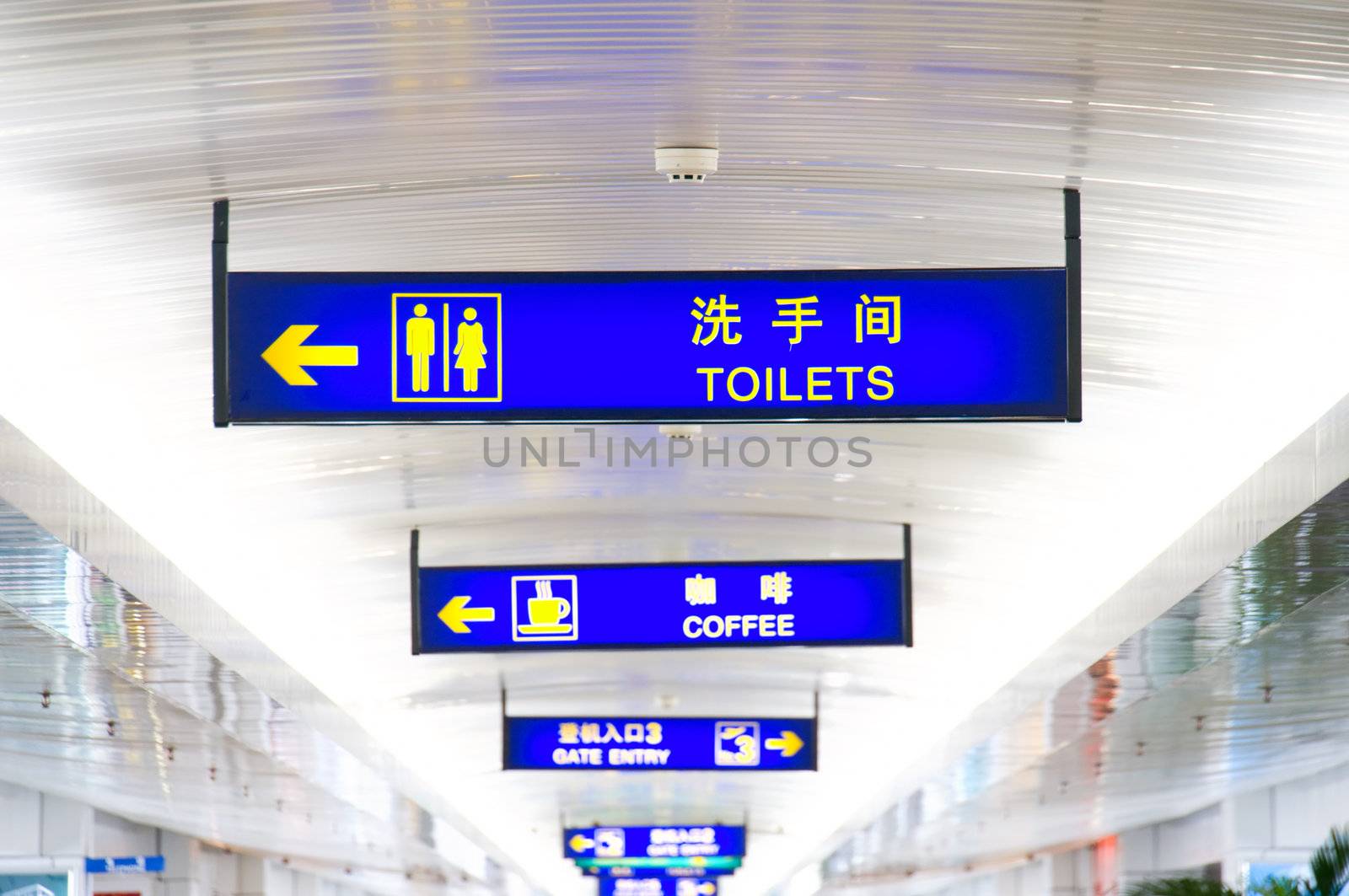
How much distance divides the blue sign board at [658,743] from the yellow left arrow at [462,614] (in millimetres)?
4172

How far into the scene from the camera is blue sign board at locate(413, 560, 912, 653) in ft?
28.9

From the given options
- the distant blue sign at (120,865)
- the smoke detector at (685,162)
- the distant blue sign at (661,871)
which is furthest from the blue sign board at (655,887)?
the smoke detector at (685,162)

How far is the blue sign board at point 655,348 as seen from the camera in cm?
495

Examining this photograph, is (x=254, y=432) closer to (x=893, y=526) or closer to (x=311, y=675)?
(x=893, y=526)

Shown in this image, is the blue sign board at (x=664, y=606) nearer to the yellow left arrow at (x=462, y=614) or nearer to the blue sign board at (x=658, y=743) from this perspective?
the yellow left arrow at (x=462, y=614)

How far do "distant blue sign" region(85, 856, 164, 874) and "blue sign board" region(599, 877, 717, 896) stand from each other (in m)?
8.72

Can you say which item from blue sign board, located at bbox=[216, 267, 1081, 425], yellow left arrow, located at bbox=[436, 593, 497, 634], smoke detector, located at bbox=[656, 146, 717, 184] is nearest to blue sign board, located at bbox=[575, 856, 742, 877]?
yellow left arrow, located at bbox=[436, 593, 497, 634]

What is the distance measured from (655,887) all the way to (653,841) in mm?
6186

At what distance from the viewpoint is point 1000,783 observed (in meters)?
17.9

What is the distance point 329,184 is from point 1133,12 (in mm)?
2518

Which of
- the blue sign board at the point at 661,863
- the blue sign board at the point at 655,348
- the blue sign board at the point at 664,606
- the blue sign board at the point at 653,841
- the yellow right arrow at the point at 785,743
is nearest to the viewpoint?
the blue sign board at the point at 655,348

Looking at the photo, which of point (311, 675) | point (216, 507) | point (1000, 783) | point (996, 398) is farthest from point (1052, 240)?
point (1000, 783)

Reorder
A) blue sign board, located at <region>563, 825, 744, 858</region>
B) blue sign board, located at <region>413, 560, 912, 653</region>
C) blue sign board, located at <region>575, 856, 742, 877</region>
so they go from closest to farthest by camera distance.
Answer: blue sign board, located at <region>413, 560, 912, 653</region>, blue sign board, located at <region>563, 825, 744, 858</region>, blue sign board, located at <region>575, 856, 742, 877</region>

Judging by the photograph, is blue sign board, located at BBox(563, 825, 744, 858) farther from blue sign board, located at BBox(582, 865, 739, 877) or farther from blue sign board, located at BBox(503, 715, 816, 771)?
blue sign board, located at BBox(503, 715, 816, 771)
